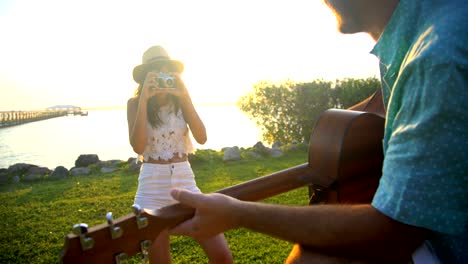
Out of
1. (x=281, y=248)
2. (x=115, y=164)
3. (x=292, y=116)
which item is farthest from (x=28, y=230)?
(x=292, y=116)

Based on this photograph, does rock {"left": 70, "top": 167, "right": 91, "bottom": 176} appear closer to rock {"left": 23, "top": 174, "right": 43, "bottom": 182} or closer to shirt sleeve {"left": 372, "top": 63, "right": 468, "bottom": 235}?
rock {"left": 23, "top": 174, "right": 43, "bottom": 182}

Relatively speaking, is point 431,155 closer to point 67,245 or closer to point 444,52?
point 444,52

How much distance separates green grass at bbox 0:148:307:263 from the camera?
163 inches

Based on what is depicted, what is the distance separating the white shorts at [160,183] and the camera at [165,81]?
710 mm

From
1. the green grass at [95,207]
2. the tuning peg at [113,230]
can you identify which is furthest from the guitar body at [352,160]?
the green grass at [95,207]

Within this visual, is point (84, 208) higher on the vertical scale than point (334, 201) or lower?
lower

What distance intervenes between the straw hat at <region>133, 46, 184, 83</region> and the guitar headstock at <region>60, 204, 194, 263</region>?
2265 millimetres

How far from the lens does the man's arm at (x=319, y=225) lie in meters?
1.12

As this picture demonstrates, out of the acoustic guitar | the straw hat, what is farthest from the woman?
the acoustic guitar

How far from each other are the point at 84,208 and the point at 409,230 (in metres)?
5.84

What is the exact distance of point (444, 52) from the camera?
98 centimetres

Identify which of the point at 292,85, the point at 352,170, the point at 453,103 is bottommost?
the point at 352,170

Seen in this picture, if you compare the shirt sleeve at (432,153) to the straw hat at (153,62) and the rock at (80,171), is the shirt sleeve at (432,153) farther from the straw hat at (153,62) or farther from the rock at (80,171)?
the rock at (80,171)

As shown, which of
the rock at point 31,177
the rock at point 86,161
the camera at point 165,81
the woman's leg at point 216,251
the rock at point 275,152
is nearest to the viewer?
the woman's leg at point 216,251
